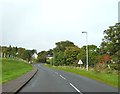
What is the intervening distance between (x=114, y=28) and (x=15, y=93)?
46.3 metres

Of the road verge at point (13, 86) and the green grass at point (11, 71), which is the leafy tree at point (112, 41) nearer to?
the green grass at point (11, 71)

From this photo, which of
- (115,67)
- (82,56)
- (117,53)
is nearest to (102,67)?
(115,67)

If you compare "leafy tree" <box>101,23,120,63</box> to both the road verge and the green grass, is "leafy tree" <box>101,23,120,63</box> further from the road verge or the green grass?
the road verge

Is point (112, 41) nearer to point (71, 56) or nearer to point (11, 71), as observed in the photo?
point (11, 71)

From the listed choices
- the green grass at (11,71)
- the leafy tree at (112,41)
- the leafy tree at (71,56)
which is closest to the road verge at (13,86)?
the green grass at (11,71)

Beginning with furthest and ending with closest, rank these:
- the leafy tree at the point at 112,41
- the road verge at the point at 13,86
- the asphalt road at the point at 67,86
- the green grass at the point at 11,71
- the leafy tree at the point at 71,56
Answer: the leafy tree at the point at 71,56, the leafy tree at the point at 112,41, the green grass at the point at 11,71, the asphalt road at the point at 67,86, the road verge at the point at 13,86

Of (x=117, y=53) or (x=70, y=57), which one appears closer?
(x=117, y=53)

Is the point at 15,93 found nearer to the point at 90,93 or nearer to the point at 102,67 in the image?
the point at 90,93

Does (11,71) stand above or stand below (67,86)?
above

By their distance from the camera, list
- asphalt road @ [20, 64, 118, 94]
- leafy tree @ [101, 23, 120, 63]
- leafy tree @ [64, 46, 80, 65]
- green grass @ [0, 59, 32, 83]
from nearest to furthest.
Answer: asphalt road @ [20, 64, 118, 94] → green grass @ [0, 59, 32, 83] → leafy tree @ [101, 23, 120, 63] → leafy tree @ [64, 46, 80, 65]

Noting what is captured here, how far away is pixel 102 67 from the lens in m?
48.2

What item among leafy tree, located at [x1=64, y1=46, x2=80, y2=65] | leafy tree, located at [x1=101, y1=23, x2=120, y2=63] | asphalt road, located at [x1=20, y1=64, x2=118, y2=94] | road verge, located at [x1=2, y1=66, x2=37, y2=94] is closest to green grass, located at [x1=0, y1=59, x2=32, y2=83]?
road verge, located at [x1=2, y1=66, x2=37, y2=94]

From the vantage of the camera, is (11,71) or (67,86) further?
(11,71)

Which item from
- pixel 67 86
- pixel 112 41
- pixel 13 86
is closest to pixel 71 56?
pixel 112 41
